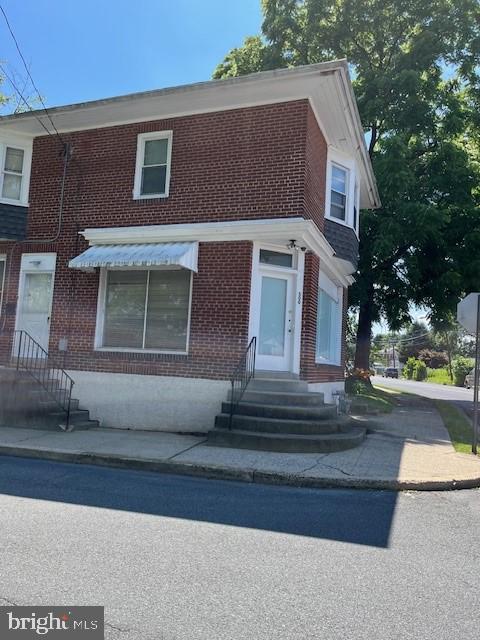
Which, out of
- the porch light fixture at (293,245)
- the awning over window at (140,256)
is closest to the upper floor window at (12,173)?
the awning over window at (140,256)

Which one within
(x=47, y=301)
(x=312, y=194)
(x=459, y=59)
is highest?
(x=459, y=59)

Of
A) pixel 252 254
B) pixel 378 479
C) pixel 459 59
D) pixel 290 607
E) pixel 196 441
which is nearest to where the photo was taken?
pixel 290 607

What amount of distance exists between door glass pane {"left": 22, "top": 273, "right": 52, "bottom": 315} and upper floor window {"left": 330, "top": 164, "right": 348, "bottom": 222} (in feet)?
22.1

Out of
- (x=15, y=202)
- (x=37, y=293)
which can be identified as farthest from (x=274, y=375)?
(x=15, y=202)

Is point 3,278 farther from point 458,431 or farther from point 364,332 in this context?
point 364,332

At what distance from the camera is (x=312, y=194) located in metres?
11.2

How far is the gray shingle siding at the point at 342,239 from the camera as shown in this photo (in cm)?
1256

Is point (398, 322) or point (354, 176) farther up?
point (354, 176)

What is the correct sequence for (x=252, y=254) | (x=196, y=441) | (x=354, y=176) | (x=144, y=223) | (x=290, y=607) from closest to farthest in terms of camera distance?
1. (x=290, y=607)
2. (x=196, y=441)
3. (x=252, y=254)
4. (x=144, y=223)
5. (x=354, y=176)

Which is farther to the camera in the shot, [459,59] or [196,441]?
[459,59]

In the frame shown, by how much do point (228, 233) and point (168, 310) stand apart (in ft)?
6.61

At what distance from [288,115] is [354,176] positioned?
3599mm

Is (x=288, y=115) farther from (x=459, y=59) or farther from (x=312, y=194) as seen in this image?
(x=459, y=59)

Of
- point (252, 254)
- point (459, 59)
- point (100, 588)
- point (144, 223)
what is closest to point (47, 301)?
point (144, 223)
